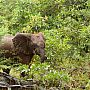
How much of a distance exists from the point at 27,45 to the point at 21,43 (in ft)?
0.39

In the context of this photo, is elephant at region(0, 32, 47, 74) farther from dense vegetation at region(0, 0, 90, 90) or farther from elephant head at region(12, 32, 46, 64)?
dense vegetation at region(0, 0, 90, 90)

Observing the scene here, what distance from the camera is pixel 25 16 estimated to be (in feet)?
27.3

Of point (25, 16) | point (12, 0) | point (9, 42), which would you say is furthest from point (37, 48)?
point (12, 0)

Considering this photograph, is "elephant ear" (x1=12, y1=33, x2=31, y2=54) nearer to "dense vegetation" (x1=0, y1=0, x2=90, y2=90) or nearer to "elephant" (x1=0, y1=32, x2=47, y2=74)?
"elephant" (x1=0, y1=32, x2=47, y2=74)

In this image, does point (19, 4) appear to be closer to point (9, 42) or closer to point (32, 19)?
point (32, 19)

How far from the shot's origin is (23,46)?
5.50 m

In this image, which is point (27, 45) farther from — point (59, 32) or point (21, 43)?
point (59, 32)

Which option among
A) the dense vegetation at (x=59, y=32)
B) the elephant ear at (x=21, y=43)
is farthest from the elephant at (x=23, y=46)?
the dense vegetation at (x=59, y=32)

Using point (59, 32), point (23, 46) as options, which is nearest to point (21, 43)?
point (23, 46)

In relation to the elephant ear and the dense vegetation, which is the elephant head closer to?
the elephant ear

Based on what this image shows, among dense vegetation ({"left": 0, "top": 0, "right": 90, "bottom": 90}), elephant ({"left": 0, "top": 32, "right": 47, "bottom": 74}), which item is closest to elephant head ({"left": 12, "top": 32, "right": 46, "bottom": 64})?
elephant ({"left": 0, "top": 32, "right": 47, "bottom": 74})

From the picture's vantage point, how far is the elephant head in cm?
543

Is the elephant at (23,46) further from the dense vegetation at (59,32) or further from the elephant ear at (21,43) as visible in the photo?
the dense vegetation at (59,32)

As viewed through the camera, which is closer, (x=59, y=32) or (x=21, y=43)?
(x=21, y=43)
